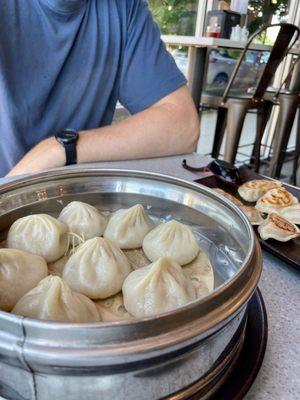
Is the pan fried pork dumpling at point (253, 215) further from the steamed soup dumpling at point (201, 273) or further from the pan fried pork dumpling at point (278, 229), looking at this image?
the steamed soup dumpling at point (201, 273)

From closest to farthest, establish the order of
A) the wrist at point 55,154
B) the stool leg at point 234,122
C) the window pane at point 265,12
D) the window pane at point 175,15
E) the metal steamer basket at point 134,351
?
the metal steamer basket at point 134,351 < the wrist at point 55,154 < the stool leg at point 234,122 < the window pane at point 175,15 < the window pane at point 265,12

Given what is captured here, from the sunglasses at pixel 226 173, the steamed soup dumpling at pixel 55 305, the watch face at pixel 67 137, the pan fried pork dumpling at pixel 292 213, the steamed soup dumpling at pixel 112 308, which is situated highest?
the steamed soup dumpling at pixel 55 305

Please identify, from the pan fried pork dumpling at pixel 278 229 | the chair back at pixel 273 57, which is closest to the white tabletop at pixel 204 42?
the chair back at pixel 273 57

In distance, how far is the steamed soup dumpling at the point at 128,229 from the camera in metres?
0.66

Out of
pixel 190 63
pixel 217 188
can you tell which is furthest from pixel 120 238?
pixel 190 63

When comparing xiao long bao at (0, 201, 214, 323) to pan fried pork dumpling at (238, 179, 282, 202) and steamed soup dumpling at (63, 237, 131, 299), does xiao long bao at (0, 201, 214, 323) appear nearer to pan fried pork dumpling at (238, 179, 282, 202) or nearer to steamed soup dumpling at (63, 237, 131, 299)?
steamed soup dumpling at (63, 237, 131, 299)

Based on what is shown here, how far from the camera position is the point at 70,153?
109 cm

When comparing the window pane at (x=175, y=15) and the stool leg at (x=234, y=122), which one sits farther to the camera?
the window pane at (x=175, y=15)

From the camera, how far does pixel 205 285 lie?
1.85 feet

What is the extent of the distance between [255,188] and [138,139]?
1.37 feet

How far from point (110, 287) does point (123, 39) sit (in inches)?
43.1

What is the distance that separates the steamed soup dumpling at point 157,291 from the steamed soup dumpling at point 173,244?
82 millimetres

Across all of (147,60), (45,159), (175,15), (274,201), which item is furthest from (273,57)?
(45,159)

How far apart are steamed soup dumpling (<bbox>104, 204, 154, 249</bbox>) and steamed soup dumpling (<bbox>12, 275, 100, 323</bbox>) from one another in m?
0.20
